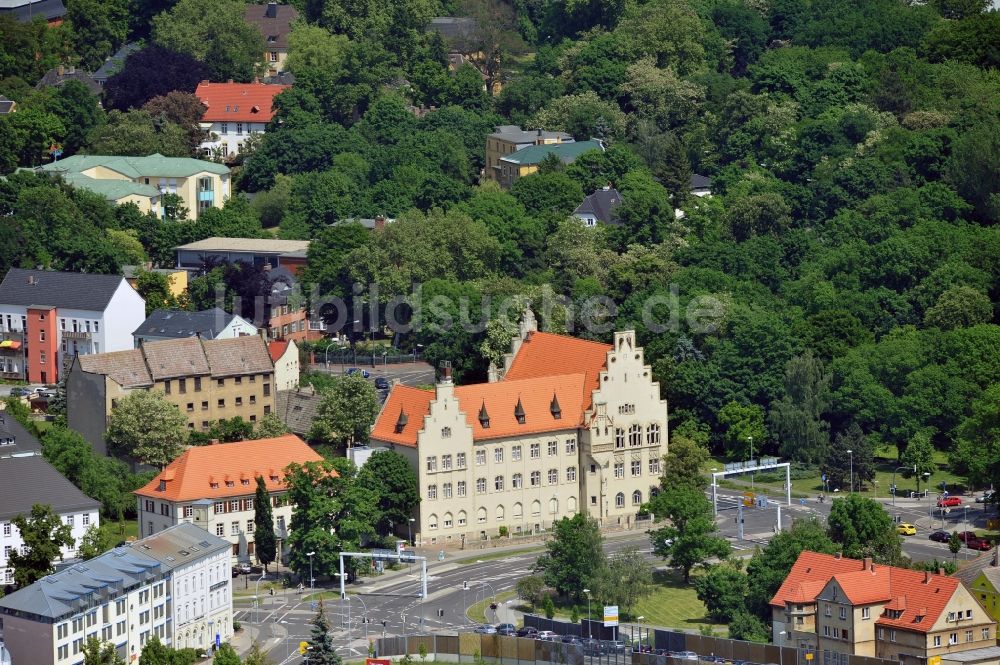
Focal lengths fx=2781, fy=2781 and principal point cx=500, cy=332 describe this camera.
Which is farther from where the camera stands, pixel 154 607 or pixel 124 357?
pixel 124 357

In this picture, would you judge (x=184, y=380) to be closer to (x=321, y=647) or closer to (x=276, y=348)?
(x=276, y=348)

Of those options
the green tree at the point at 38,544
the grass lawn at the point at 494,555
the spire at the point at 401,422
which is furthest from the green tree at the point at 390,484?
the green tree at the point at 38,544

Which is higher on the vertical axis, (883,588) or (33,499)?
(33,499)

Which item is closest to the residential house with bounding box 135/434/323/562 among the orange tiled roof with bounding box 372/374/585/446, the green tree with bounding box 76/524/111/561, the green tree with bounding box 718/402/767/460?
the green tree with bounding box 76/524/111/561

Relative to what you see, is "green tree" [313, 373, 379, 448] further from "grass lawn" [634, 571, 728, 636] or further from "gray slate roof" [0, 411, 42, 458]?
"grass lawn" [634, 571, 728, 636]

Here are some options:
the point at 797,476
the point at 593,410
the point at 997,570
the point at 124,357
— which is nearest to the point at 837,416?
the point at 797,476

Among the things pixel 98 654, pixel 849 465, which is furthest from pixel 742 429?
pixel 98 654

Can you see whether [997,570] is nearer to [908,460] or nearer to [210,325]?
[908,460]
